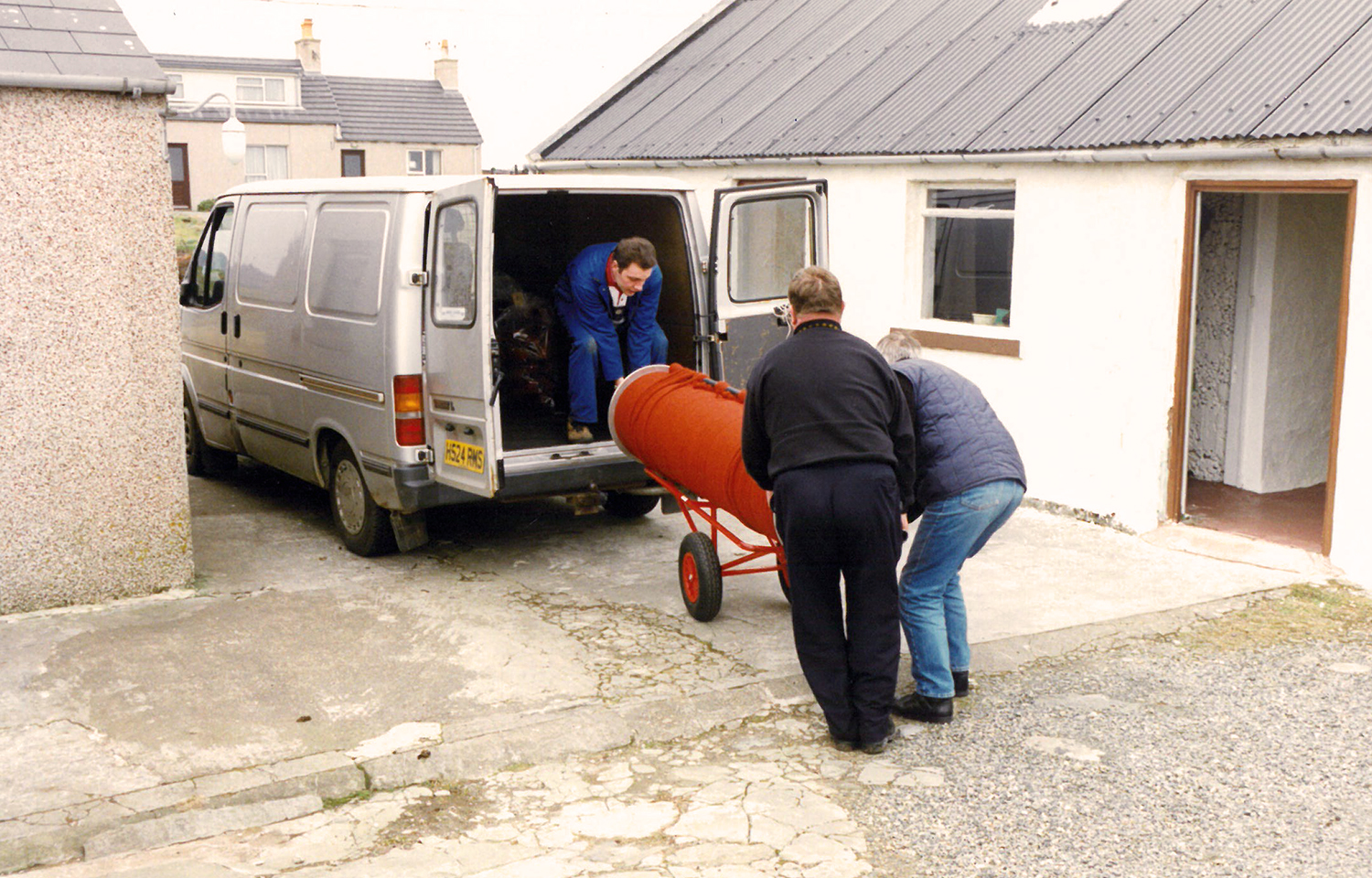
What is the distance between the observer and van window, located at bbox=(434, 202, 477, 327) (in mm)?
7289

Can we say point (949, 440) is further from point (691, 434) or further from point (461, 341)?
point (461, 341)

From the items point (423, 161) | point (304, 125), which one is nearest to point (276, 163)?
point (304, 125)

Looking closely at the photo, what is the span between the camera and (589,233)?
32.1 feet

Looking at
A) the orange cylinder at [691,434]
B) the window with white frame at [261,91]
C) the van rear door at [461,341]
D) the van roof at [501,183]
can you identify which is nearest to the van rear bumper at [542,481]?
the van rear door at [461,341]

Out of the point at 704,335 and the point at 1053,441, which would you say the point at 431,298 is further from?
the point at 1053,441

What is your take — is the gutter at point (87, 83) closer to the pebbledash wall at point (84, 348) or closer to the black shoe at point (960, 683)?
the pebbledash wall at point (84, 348)

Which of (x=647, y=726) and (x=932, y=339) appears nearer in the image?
(x=647, y=726)

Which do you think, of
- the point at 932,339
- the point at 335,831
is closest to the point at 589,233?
the point at 932,339

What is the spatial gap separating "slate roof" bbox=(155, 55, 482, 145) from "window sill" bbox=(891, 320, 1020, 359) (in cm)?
4433

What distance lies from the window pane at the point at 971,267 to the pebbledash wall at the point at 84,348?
6.37m

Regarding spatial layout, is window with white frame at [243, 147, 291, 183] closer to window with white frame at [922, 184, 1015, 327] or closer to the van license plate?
window with white frame at [922, 184, 1015, 327]

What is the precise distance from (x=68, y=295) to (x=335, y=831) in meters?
3.66

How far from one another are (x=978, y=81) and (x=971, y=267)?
5.61ft

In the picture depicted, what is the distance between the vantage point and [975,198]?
10758mm
